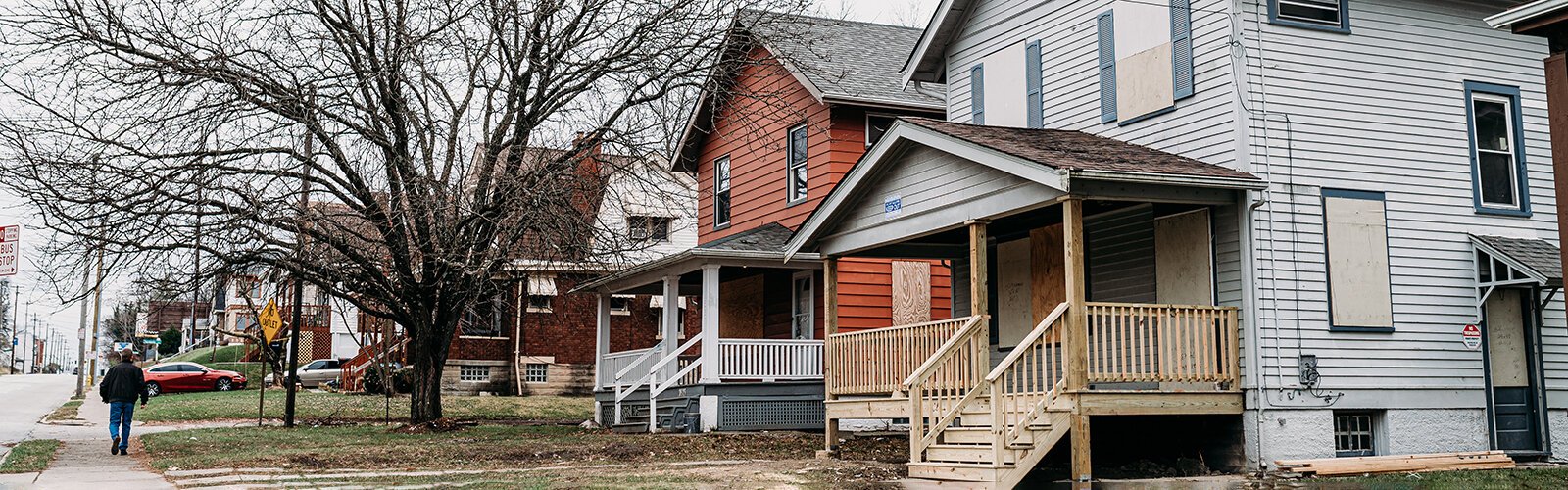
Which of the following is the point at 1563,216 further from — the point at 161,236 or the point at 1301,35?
the point at 161,236

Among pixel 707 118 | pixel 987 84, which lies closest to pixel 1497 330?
pixel 987 84

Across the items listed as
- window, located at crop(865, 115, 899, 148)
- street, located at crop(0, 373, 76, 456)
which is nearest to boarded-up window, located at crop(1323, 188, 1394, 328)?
window, located at crop(865, 115, 899, 148)

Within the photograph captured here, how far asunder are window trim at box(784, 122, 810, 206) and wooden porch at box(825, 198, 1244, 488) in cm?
930

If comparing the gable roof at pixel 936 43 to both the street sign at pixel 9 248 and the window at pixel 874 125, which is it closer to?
the window at pixel 874 125

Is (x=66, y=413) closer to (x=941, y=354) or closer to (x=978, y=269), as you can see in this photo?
(x=941, y=354)

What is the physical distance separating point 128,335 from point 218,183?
63922mm

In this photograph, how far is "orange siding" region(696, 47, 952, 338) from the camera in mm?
23953

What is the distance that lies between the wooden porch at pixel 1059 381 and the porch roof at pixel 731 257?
661 centimetres

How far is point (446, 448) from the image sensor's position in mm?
19359

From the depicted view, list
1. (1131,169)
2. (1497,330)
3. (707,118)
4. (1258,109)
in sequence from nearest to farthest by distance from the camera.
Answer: (1131,169)
(1258,109)
(1497,330)
(707,118)

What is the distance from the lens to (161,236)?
20266 millimetres

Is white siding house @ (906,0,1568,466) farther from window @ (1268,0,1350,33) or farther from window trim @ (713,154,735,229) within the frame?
window trim @ (713,154,735,229)

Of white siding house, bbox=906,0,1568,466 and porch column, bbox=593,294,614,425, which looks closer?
white siding house, bbox=906,0,1568,466


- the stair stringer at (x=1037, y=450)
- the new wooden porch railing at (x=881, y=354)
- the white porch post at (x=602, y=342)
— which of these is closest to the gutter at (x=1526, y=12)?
the stair stringer at (x=1037, y=450)
